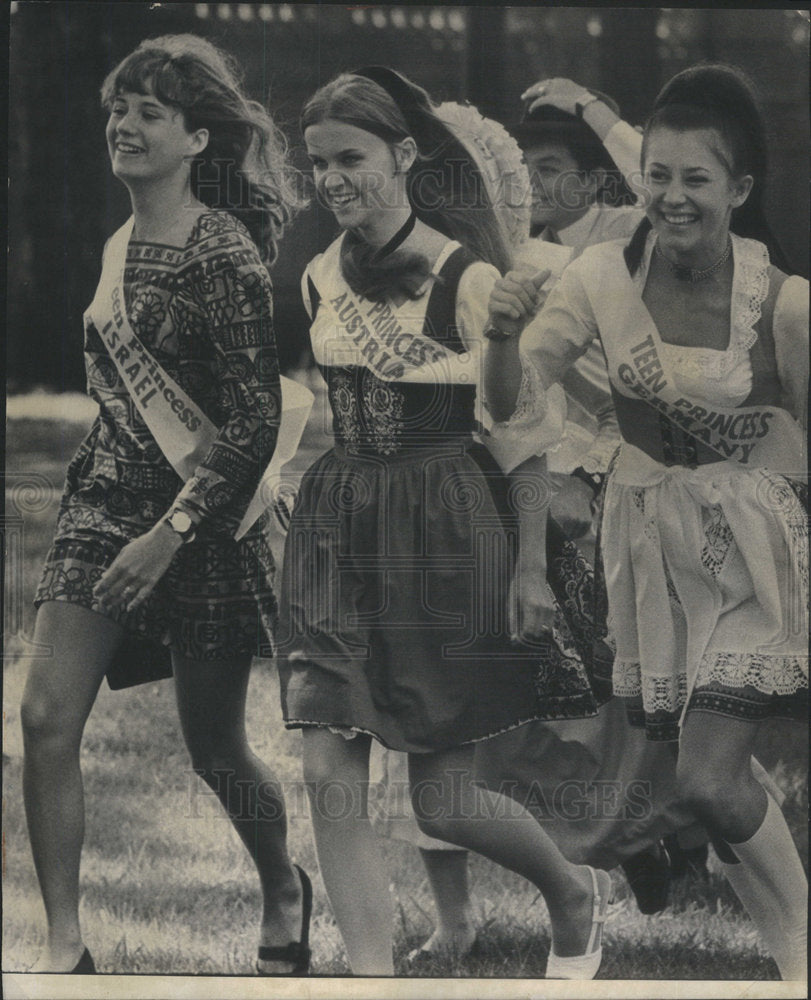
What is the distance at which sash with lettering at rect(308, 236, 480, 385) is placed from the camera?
5.48m

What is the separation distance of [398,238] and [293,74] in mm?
644

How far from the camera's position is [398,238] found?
552cm

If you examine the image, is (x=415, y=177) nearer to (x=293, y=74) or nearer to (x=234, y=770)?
(x=293, y=74)

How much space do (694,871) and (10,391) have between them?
9.12ft

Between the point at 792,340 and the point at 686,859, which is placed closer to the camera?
the point at 792,340

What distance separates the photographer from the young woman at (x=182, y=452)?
5523 millimetres

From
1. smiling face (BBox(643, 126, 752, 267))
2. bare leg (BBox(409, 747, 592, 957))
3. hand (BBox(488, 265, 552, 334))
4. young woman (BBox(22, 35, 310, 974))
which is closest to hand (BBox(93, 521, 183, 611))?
young woman (BBox(22, 35, 310, 974))

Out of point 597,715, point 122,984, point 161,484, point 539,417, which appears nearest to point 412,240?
point 539,417

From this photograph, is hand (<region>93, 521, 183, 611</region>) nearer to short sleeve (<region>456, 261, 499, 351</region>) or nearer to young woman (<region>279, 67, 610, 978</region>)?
young woman (<region>279, 67, 610, 978</region>)

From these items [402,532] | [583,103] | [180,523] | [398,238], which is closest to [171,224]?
[398,238]

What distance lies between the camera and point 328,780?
18.2ft

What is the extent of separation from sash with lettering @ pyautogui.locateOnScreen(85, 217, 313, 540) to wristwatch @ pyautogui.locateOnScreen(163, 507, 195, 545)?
12cm

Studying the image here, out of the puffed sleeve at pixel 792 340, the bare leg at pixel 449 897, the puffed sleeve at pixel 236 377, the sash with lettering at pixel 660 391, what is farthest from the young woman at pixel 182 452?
the puffed sleeve at pixel 792 340

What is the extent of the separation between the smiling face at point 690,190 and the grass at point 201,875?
1390 millimetres
